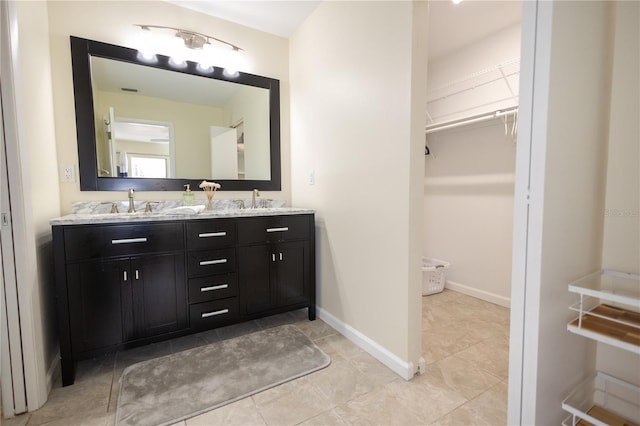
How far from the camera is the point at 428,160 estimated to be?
10.6 ft

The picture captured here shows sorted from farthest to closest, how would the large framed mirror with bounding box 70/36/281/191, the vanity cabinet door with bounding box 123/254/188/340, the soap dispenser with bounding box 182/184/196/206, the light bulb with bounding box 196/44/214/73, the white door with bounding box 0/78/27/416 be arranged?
1. the light bulb with bounding box 196/44/214/73
2. the soap dispenser with bounding box 182/184/196/206
3. the large framed mirror with bounding box 70/36/281/191
4. the vanity cabinet door with bounding box 123/254/188/340
5. the white door with bounding box 0/78/27/416

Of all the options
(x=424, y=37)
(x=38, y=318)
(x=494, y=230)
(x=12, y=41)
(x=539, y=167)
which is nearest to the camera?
Result: (x=539, y=167)

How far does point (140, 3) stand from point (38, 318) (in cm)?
217

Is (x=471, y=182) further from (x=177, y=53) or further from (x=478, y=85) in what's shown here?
(x=177, y=53)

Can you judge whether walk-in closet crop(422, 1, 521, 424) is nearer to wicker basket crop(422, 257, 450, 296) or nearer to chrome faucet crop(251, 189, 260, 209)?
wicker basket crop(422, 257, 450, 296)

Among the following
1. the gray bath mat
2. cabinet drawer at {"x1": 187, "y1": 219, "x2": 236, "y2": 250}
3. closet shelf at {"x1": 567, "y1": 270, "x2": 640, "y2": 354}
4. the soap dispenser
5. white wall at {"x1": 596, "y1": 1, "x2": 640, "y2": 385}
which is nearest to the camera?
closet shelf at {"x1": 567, "y1": 270, "x2": 640, "y2": 354}

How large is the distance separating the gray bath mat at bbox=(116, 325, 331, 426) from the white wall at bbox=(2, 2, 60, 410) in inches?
17.8

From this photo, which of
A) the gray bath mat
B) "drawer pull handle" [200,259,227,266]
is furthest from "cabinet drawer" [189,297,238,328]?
"drawer pull handle" [200,259,227,266]

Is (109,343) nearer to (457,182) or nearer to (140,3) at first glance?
(140,3)

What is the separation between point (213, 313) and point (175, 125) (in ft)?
4.87

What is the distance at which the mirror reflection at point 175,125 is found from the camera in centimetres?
208

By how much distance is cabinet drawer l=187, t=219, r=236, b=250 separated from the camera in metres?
1.87

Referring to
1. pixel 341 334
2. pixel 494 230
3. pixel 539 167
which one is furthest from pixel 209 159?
pixel 494 230

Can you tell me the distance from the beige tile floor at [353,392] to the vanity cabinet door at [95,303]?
0.22 meters
